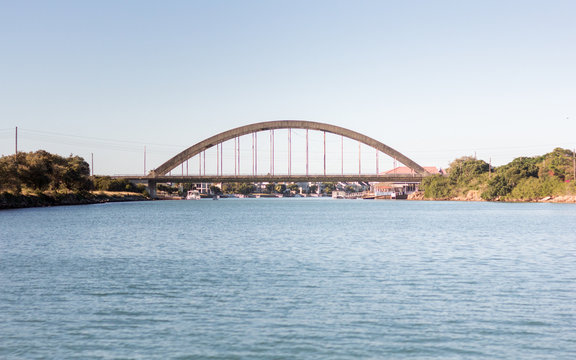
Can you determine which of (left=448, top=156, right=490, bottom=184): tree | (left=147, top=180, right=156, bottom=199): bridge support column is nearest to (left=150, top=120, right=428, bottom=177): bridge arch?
(left=147, top=180, right=156, bottom=199): bridge support column

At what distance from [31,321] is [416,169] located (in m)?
155

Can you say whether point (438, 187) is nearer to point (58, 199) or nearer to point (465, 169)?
point (465, 169)

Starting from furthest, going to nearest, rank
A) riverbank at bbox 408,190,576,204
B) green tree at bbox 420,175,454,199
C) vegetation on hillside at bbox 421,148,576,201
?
1. green tree at bbox 420,175,454,199
2. vegetation on hillside at bbox 421,148,576,201
3. riverbank at bbox 408,190,576,204

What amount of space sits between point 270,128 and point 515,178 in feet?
221

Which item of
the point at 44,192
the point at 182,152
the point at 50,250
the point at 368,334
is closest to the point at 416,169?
the point at 182,152

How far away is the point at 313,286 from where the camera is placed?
58.3ft

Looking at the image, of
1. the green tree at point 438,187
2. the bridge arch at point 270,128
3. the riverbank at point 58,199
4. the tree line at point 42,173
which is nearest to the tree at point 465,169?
the green tree at point 438,187

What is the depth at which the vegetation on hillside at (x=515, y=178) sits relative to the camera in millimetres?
106688

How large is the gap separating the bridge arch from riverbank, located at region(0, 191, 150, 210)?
16.6 metres

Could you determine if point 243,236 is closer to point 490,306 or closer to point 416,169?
point 490,306

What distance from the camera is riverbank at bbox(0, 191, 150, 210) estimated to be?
81287mm

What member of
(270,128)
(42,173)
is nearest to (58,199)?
(42,173)

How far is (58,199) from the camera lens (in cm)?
10150

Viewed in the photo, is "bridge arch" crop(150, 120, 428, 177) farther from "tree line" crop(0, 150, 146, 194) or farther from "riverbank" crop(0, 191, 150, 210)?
"tree line" crop(0, 150, 146, 194)
